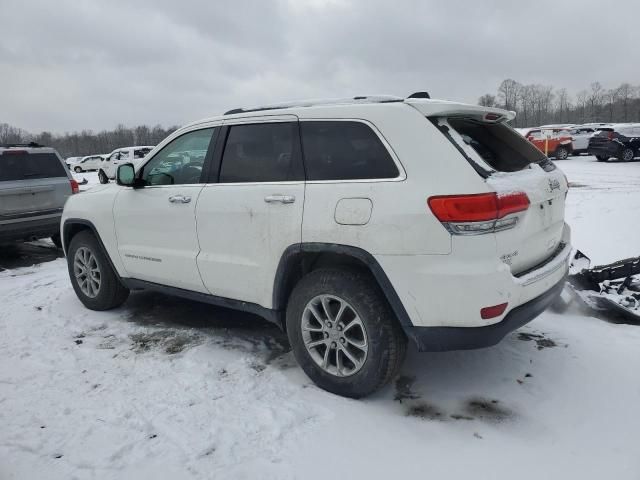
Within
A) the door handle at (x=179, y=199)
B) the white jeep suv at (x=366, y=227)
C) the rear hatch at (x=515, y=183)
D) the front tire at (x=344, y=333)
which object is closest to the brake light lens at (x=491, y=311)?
the white jeep suv at (x=366, y=227)

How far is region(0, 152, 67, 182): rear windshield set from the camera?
7180 millimetres

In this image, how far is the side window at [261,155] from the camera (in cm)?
330

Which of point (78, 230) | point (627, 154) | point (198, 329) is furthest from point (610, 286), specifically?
point (627, 154)

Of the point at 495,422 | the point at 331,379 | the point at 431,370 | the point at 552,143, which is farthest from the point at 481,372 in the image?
the point at 552,143

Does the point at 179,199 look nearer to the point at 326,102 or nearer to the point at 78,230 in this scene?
the point at 326,102

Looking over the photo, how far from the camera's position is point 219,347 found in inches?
155

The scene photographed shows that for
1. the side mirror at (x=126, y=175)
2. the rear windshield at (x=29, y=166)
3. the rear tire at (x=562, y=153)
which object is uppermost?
the rear windshield at (x=29, y=166)

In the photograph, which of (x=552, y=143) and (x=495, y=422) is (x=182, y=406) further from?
(x=552, y=143)

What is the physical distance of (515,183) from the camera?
2777 millimetres

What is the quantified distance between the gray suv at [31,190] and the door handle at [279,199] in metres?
5.54

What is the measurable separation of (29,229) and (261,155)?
537 centimetres

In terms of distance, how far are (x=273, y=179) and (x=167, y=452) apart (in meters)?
1.79

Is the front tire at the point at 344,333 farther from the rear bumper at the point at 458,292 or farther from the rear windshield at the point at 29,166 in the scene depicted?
the rear windshield at the point at 29,166

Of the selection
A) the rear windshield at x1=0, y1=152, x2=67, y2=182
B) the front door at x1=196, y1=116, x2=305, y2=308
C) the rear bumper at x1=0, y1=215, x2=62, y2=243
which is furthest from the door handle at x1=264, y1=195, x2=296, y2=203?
the rear windshield at x1=0, y1=152, x2=67, y2=182
